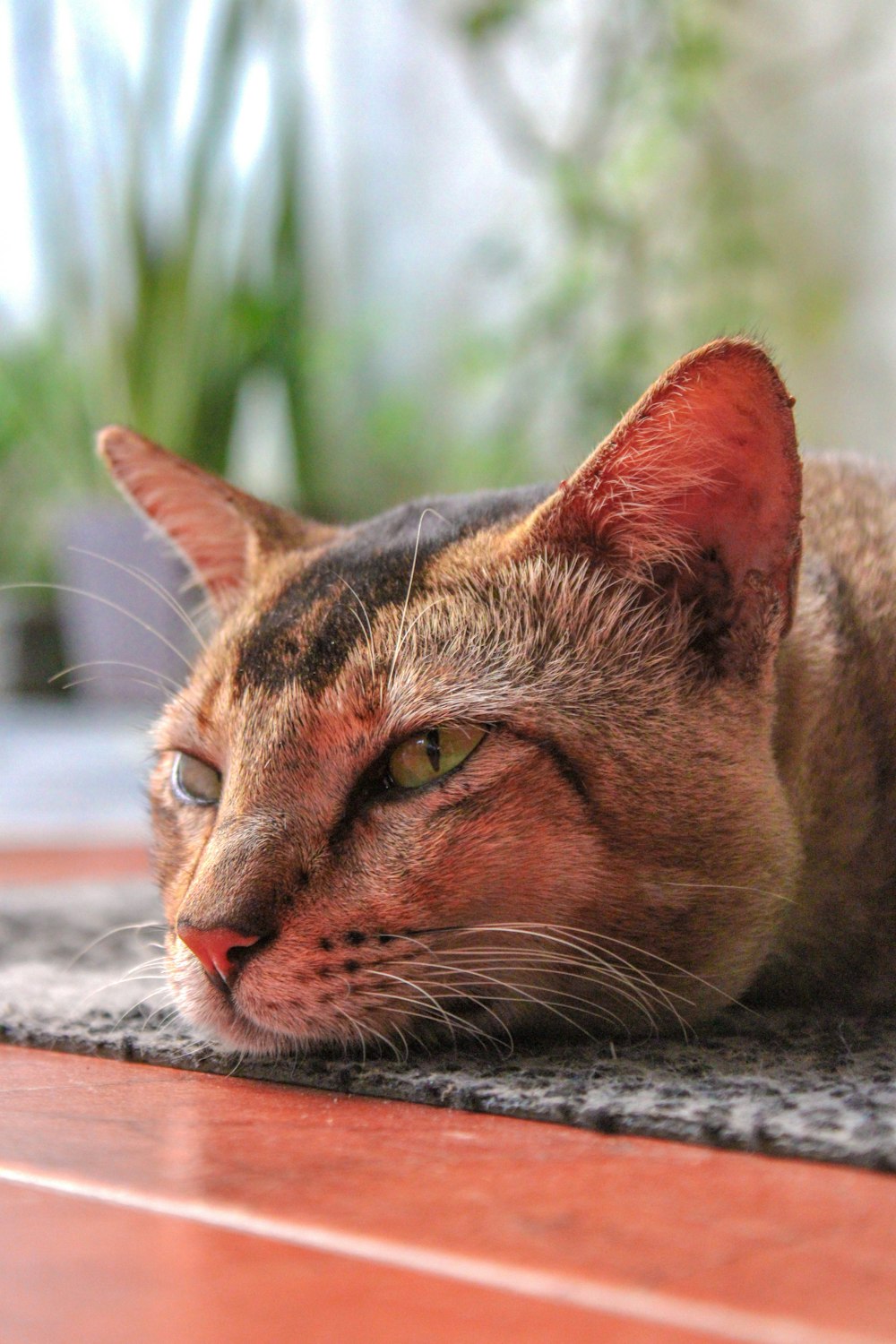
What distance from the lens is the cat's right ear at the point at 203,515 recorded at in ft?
4.63

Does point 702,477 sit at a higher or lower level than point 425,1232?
higher

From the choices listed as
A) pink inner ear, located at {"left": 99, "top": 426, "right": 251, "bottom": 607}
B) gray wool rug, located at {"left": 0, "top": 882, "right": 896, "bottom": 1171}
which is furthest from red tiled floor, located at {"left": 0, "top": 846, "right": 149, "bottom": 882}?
gray wool rug, located at {"left": 0, "top": 882, "right": 896, "bottom": 1171}

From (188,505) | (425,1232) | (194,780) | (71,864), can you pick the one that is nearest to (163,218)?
(71,864)

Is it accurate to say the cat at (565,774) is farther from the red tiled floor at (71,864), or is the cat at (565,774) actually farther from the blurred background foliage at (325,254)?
the blurred background foliage at (325,254)

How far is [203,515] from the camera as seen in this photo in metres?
1.46

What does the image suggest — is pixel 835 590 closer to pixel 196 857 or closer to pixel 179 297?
pixel 196 857

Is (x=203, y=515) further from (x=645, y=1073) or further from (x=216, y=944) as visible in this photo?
(x=645, y=1073)

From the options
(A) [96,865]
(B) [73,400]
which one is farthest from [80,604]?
(A) [96,865]

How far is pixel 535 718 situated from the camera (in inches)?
39.8

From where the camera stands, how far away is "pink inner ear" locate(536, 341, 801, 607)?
989 millimetres

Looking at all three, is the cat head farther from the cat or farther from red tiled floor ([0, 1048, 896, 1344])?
red tiled floor ([0, 1048, 896, 1344])

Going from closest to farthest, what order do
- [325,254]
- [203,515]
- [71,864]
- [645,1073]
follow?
[645,1073] → [203,515] → [71,864] → [325,254]

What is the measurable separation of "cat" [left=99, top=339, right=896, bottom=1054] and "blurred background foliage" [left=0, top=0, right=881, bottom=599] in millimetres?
2800

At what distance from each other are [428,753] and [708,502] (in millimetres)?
303
